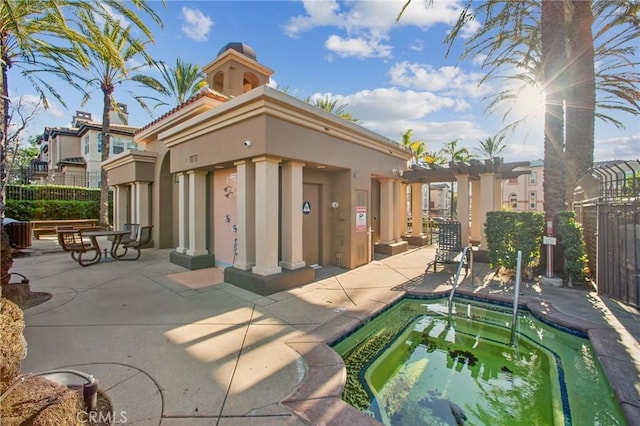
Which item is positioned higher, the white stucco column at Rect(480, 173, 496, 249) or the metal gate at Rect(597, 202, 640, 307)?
the white stucco column at Rect(480, 173, 496, 249)

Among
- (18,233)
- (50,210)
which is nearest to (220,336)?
(18,233)

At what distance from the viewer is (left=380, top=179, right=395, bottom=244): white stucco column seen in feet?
37.6

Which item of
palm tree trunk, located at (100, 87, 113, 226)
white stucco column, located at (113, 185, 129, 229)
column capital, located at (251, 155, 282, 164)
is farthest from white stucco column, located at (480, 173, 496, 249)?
palm tree trunk, located at (100, 87, 113, 226)

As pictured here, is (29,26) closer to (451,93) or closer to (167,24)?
(167,24)

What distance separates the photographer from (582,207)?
823cm

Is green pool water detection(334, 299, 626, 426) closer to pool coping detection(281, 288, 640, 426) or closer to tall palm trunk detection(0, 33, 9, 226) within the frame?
pool coping detection(281, 288, 640, 426)

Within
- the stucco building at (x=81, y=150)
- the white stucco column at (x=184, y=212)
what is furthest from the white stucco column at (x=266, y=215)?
the stucco building at (x=81, y=150)

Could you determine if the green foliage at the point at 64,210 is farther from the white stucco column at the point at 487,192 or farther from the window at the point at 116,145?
the white stucco column at the point at 487,192

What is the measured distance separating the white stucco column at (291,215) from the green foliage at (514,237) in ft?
17.7

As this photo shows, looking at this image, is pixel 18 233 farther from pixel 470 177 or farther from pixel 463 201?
pixel 470 177

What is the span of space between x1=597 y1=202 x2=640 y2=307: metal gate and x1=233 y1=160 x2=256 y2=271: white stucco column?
7795 mm

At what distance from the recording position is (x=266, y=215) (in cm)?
655

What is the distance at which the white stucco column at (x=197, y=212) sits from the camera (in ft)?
29.5

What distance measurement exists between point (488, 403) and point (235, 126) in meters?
6.94
